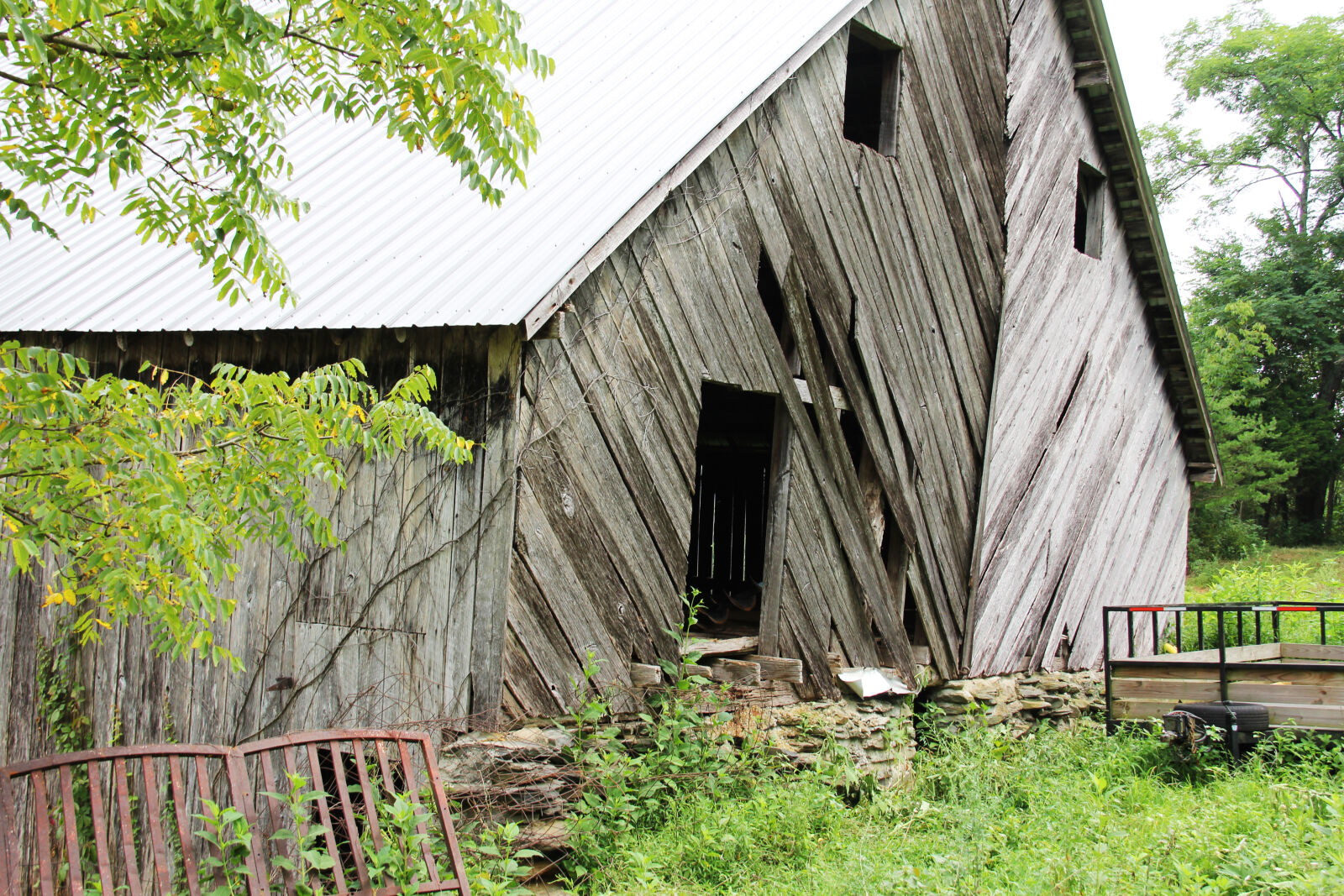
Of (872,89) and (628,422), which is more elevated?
(872,89)

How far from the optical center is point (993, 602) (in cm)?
955

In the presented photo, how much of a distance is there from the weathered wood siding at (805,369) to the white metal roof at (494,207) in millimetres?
393

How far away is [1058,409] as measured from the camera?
10562mm

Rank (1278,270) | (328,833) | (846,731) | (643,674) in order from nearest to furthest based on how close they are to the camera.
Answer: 1. (328,833)
2. (643,674)
3. (846,731)
4. (1278,270)

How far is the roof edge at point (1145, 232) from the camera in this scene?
10.9 m

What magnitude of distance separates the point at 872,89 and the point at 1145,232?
140 inches

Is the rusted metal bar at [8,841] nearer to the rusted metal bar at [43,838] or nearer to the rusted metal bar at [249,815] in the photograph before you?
the rusted metal bar at [43,838]

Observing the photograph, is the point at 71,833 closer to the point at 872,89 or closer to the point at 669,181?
the point at 669,181

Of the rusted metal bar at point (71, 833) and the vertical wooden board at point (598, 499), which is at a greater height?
the vertical wooden board at point (598, 499)

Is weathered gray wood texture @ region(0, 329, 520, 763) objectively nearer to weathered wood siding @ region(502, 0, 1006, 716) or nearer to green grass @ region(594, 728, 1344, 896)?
weathered wood siding @ region(502, 0, 1006, 716)

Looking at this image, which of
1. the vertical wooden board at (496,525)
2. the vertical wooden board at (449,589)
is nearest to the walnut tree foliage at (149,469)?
the vertical wooden board at (496,525)

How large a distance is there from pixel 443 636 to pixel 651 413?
69.2 inches

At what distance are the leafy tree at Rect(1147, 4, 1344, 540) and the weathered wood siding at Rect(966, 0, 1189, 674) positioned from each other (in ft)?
59.5

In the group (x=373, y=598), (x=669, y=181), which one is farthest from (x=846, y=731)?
(x=669, y=181)
